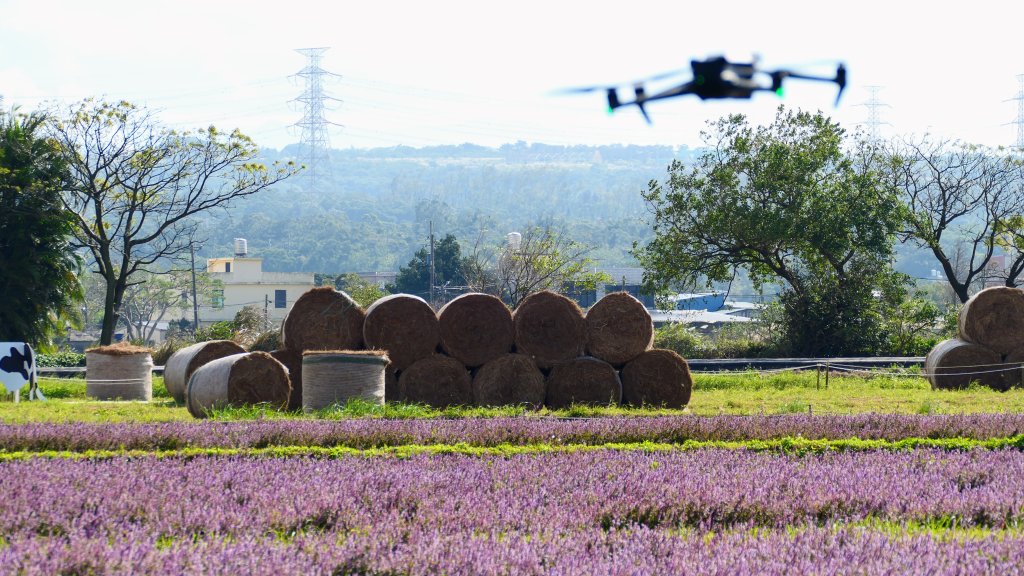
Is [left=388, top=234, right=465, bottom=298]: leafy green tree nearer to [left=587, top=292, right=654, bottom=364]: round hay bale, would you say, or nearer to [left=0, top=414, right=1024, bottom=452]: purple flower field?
[left=587, top=292, right=654, bottom=364]: round hay bale

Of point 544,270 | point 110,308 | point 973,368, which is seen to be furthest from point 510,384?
point 544,270

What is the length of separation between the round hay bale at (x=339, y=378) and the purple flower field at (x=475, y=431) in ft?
9.02

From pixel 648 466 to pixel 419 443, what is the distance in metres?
3.04

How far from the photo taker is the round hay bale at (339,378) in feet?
51.9

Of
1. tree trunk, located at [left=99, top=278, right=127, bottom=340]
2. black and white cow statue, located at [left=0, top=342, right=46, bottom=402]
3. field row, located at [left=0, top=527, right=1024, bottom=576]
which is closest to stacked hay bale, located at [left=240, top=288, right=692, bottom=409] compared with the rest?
black and white cow statue, located at [left=0, top=342, right=46, bottom=402]

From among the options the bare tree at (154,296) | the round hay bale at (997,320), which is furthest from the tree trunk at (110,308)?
the bare tree at (154,296)

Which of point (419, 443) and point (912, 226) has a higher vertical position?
point (912, 226)

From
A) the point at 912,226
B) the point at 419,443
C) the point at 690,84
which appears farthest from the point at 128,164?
the point at 690,84

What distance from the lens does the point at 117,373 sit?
23.4 metres

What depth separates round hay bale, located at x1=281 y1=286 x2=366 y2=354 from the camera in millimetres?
18672

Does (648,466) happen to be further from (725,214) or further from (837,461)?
(725,214)

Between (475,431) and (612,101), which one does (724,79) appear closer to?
(612,101)

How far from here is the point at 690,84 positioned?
3875 mm

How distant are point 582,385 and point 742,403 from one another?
3.25 m
